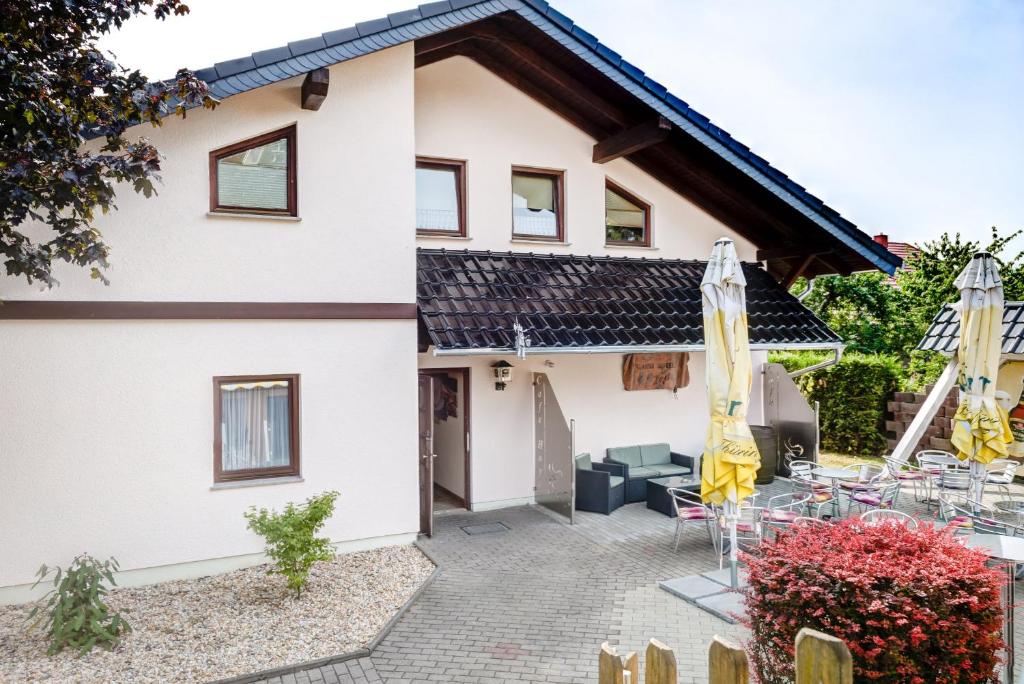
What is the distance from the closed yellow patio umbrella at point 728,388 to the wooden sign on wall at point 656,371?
185 inches

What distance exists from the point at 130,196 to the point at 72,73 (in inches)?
73.6

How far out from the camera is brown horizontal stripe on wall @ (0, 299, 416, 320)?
7.55 m

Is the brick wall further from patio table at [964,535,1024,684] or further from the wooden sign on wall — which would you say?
patio table at [964,535,1024,684]

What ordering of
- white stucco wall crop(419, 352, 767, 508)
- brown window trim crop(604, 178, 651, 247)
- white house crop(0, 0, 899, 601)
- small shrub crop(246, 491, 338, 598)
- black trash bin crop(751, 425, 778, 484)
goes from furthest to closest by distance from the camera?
black trash bin crop(751, 425, 778, 484) → brown window trim crop(604, 178, 651, 247) → white stucco wall crop(419, 352, 767, 508) → white house crop(0, 0, 899, 601) → small shrub crop(246, 491, 338, 598)

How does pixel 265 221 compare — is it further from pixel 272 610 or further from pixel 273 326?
pixel 272 610

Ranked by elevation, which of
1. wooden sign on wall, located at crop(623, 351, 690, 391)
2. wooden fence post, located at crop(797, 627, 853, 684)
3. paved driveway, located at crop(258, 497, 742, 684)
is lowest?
paved driveway, located at crop(258, 497, 742, 684)

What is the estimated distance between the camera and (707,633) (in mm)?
6781

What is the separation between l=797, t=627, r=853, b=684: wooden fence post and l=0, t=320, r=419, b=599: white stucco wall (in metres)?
6.95

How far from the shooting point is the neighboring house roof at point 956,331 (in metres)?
13.0

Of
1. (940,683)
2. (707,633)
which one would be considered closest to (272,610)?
(707,633)

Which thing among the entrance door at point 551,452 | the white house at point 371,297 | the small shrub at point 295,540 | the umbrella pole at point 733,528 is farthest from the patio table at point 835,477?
the small shrub at point 295,540

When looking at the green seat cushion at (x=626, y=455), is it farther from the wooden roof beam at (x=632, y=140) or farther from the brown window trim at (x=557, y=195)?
the wooden roof beam at (x=632, y=140)

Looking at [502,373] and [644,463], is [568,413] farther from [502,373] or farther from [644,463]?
[644,463]

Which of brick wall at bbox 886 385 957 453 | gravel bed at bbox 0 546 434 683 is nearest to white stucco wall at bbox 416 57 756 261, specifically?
gravel bed at bbox 0 546 434 683
